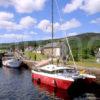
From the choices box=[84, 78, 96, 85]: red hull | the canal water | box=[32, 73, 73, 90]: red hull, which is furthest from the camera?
box=[84, 78, 96, 85]: red hull

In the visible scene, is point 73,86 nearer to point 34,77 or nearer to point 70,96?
point 70,96

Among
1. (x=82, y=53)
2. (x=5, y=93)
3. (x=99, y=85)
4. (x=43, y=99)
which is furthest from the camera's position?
(x=82, y=53)

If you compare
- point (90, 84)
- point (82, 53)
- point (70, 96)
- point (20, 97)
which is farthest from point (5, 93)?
point (82, 53)

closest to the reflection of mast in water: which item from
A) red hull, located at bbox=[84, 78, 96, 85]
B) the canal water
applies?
the canal water

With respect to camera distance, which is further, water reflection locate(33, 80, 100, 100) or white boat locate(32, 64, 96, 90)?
white boat locate(32, 64, 96, 90)

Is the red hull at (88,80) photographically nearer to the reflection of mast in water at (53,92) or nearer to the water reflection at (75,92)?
the water reflection at (75,92)

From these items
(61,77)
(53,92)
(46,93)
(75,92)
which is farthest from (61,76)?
(46,93)

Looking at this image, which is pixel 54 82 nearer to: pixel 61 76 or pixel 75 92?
pixel 61 76

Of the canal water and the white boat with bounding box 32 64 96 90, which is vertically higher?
the white boat with bounding box 32 64 96 90

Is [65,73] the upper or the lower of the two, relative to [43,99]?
upper

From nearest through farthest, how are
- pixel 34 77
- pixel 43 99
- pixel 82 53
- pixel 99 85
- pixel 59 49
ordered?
pixel 43 99 < pixel 99 85 < pixel 34 77 < pixel 82 53 < pixel 59 49

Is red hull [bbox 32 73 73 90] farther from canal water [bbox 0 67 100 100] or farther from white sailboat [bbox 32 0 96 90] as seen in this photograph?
canal water [bbox 0 67 100 100]

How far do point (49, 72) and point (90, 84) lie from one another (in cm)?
654

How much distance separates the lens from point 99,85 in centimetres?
4250
